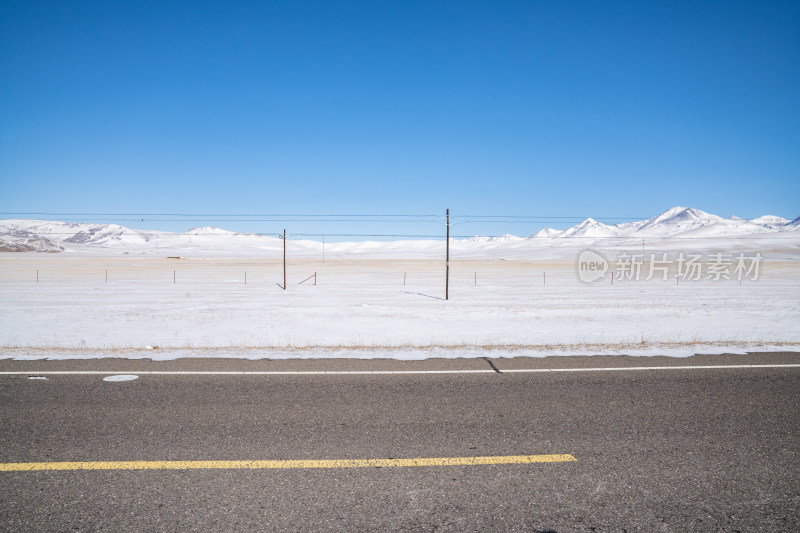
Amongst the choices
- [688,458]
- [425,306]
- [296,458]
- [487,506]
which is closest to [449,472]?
[487,506]

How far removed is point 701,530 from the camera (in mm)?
3078

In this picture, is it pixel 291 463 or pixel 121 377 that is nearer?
pixel 291 463

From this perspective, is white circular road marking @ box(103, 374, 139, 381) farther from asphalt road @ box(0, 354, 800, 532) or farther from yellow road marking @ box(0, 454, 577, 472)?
yellow road marking @ box(0, 454, 577, 472)

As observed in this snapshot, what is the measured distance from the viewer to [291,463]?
3.93 metres

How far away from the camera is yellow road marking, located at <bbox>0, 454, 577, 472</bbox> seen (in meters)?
3.83

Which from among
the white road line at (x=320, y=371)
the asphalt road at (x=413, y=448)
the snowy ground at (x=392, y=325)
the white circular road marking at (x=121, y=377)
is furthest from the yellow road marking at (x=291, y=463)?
the snowy ground at (x=392, y=325)

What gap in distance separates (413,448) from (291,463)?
3.67 ft

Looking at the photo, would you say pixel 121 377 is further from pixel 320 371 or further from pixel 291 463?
pixel 291 463

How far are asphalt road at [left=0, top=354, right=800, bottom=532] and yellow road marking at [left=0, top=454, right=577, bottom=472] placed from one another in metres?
0.08

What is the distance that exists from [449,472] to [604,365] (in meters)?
4.70

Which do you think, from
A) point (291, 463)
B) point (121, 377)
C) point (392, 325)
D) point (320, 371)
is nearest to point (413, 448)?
point (291, 463)

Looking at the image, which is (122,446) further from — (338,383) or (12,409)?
(338,383)

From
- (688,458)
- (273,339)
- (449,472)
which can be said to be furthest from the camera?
(273,339)

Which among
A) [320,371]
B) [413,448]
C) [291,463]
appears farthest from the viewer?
[320,371]
